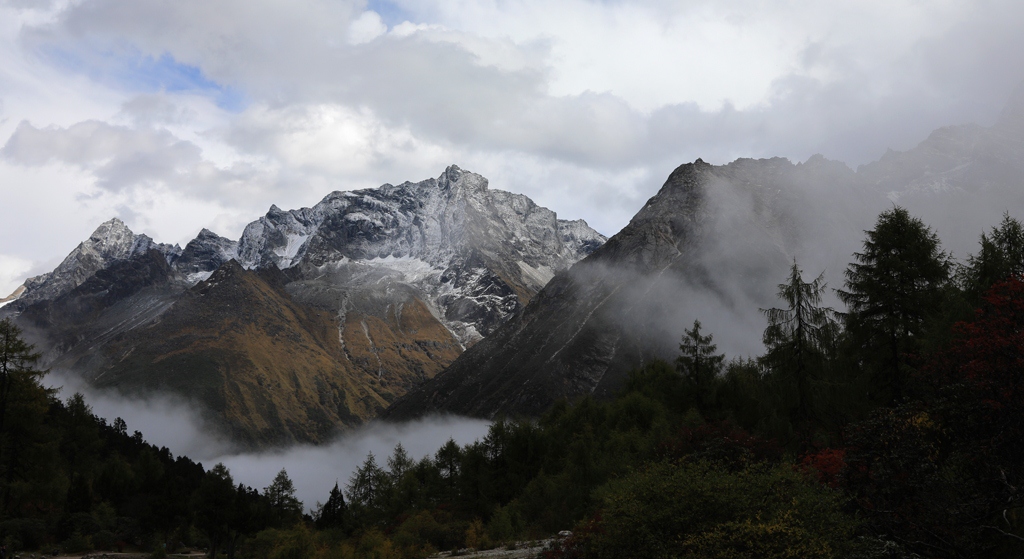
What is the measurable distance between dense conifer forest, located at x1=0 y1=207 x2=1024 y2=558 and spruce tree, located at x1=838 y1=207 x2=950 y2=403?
12cm

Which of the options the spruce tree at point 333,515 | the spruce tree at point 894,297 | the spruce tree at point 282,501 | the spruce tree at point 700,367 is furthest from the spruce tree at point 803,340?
the spruce tree at point 282,501

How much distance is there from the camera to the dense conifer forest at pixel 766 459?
2223 centimetres

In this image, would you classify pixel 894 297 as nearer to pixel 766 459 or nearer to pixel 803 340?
pixel 803 340

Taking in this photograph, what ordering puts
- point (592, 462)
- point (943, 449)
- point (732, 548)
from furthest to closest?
point (592, 462), point (943, 449), point (732, 548)

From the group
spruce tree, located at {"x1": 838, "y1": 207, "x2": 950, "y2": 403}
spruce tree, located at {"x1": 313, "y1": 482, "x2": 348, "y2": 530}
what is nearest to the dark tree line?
spruce tree, located at {"x1": 313, "y1": 482, "x2": 348, "y2": 530}

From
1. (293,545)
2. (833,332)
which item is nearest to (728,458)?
(833,332)

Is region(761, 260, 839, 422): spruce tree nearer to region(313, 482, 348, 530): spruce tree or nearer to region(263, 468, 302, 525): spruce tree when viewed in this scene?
region(313, 482, 348, 530): spruce tree

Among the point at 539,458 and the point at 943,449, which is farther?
the point at 539,458

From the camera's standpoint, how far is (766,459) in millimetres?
28312

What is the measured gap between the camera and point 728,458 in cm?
3412

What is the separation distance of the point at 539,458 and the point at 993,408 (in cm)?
6534

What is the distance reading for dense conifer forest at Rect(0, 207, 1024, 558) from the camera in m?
22.2

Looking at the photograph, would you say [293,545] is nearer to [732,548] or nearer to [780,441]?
[780,441]

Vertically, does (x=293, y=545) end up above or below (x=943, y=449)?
below
